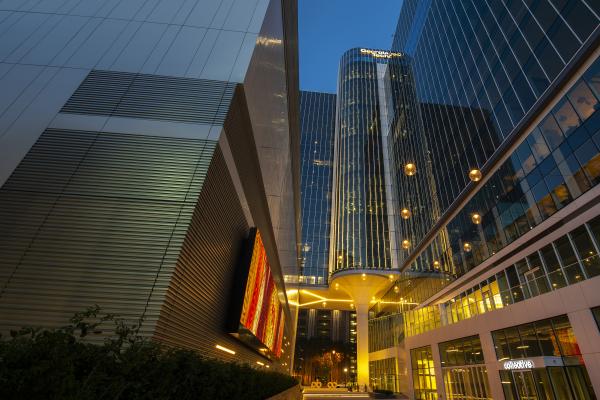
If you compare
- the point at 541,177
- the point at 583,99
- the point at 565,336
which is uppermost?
the point at 583,99

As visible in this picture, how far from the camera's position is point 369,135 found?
6231 centimetres

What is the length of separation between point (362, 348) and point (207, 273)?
134 ft

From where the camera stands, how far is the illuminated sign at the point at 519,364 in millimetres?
16234

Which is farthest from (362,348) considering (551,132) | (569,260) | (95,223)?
(95,223)

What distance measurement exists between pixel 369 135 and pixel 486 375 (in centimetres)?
4864

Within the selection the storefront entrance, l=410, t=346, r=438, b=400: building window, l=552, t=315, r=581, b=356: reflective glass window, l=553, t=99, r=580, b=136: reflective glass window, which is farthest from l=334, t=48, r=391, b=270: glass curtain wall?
l=553, t=99, r=580, b=136: reflective glass window

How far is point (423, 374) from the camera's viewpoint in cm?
2900

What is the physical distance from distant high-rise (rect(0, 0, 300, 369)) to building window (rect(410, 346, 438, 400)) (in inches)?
835

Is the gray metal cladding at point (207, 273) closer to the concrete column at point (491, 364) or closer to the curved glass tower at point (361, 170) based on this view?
the concrete column at point (491, 364)

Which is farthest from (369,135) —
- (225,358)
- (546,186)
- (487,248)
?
(225,358)

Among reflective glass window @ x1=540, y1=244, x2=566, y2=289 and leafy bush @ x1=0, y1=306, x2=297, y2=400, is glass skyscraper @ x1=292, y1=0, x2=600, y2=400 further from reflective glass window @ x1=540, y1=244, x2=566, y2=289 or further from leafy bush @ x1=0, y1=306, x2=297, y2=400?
leafy bush @ x1=0, y1=306, x2=297, y2=400

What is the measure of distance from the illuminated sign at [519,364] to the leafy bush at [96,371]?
17.2 m

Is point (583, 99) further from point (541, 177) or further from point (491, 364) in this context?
point (491, 364)

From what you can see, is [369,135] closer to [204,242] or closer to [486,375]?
[486,375]
